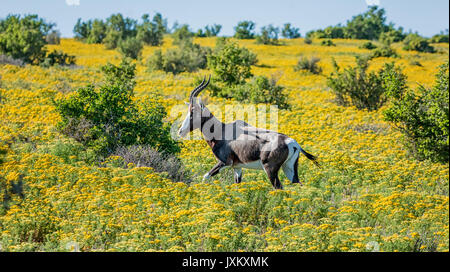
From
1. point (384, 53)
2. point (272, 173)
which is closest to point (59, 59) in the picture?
point (384, 53)

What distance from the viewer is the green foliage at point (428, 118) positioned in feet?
34.8

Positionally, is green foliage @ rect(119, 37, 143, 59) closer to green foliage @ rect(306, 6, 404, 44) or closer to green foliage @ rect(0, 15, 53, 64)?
green foliage @ rect(0, 15, 53, 64)

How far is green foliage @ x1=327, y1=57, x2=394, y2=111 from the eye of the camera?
69.0 ft

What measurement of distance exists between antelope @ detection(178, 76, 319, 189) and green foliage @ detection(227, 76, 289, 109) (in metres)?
11.7

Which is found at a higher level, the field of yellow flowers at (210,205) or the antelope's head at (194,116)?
the antelope's head at (194,116)

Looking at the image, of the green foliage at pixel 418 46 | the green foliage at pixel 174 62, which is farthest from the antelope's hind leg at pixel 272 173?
the green foliage at pixel 418 46

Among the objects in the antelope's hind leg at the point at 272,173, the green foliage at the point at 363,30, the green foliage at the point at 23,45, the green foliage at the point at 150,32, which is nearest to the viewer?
the antelope's hind leg at the point at 272,173

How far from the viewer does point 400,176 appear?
33.2 ft

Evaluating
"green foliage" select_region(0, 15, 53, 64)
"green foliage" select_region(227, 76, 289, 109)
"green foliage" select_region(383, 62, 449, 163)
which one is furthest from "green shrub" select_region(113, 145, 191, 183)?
"green foliage" select_region(0, 15, 53, 64)

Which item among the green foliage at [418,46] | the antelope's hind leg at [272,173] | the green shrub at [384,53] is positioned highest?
the green foliage at [418,46]

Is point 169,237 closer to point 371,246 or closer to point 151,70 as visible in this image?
point 371,246

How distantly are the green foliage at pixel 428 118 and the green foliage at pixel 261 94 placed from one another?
7990mm

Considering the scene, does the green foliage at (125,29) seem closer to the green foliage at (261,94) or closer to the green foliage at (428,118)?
the green foliage at (261,94)
